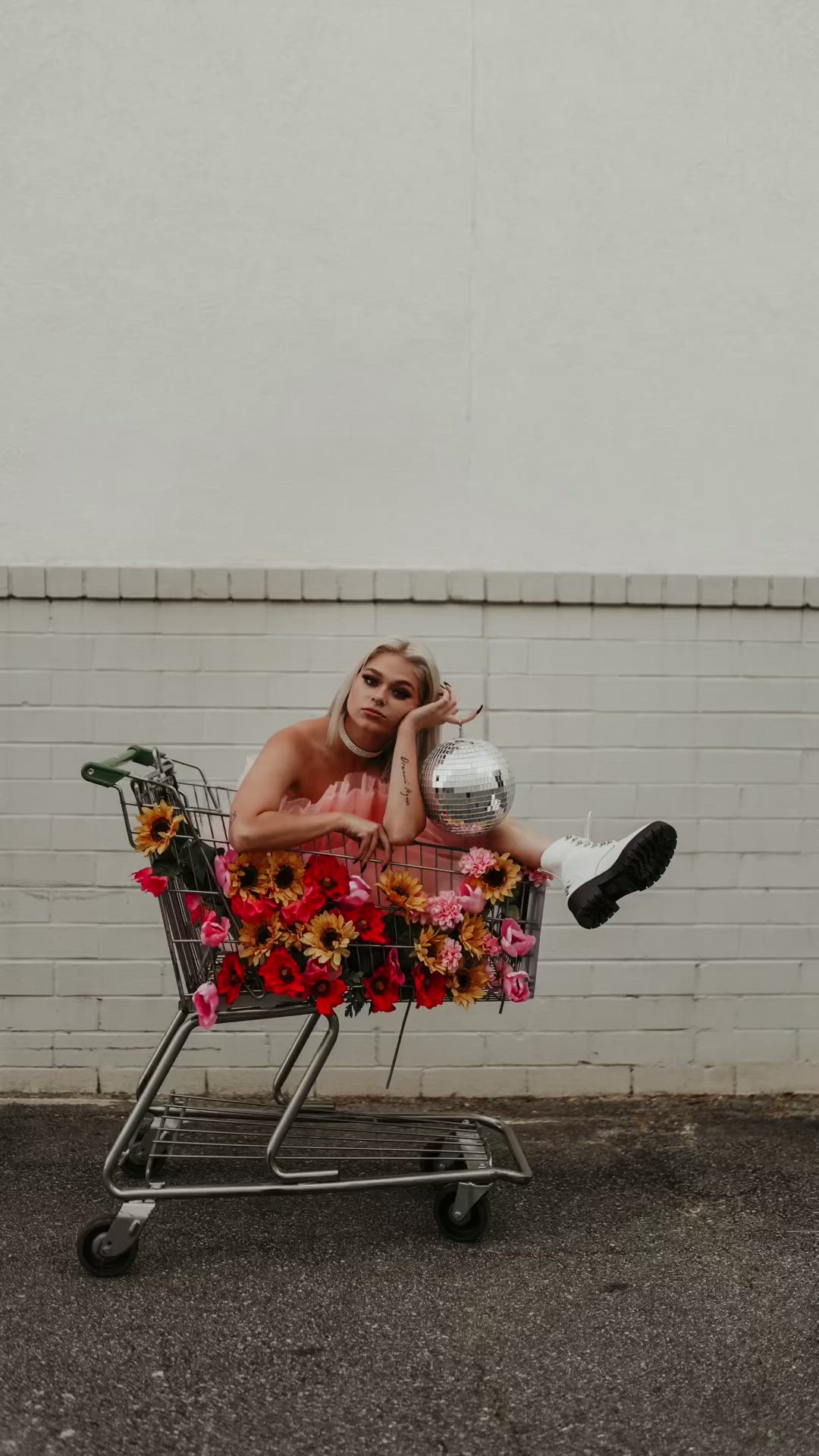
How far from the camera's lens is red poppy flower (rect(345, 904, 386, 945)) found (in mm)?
3430

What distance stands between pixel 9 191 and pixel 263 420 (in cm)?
126

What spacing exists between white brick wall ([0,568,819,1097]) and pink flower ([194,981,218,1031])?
1.45 meters

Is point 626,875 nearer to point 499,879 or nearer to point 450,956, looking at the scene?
point 499,879

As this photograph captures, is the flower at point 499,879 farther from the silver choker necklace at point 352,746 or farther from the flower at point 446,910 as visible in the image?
the silver choker necklace at point 352,746

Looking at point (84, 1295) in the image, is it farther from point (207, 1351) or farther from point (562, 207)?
point (562, 207)

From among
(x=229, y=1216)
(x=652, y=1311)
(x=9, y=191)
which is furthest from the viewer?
(x=9, y=191)

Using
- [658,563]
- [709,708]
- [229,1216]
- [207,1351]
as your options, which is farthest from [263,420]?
[207,1351]

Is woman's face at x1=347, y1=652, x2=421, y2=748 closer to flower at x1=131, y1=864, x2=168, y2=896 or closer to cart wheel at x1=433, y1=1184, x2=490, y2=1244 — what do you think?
flower at x1=131, y1=864, x2=168, y2=896

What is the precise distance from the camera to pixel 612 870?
337 cm

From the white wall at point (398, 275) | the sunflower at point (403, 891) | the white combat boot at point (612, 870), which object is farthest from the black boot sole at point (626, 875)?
the white wall at point (398, 275)

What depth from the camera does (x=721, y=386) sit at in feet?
16.1

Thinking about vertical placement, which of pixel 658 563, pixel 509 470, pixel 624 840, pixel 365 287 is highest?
pixel 365 287

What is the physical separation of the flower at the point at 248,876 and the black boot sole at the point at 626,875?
32.4 inches

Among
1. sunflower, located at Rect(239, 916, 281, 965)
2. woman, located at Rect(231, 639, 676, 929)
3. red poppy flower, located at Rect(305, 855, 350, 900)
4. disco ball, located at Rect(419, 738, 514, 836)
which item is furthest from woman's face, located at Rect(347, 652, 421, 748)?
sunflower, located at Rect(239, 916, 281, 965)
